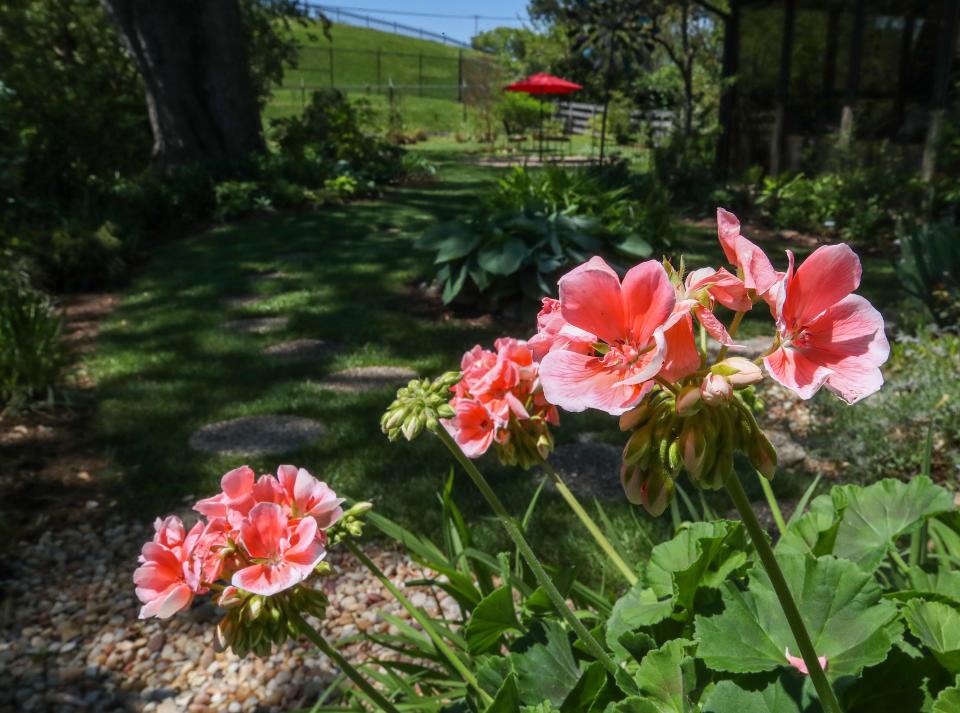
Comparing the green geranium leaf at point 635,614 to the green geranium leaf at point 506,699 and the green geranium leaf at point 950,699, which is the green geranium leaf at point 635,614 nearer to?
the green geranium leaf at point 506,699

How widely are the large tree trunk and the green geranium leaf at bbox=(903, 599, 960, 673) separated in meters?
11.4

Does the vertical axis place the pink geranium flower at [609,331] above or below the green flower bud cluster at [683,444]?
above

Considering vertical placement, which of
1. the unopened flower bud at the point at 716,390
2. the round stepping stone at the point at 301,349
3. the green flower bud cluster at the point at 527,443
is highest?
the unopened flower bud at the point at 716,390

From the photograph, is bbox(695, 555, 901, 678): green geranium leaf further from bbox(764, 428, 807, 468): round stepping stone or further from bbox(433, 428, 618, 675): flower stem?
bbox(764, 428, 807, 468): round stepping stone

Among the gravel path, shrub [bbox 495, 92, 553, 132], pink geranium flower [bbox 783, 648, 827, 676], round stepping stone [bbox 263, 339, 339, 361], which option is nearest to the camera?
pink geranium flower [bbox 783, 648, 827, 676]

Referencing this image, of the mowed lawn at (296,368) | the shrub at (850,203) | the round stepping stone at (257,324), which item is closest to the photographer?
the mowed lawn at (296,368)

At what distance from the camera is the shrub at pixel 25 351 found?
3956 mm

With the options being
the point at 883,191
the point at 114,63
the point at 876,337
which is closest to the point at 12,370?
the point at 876,337

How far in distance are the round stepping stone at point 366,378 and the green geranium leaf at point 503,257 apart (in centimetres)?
110

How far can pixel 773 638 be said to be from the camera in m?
0.90

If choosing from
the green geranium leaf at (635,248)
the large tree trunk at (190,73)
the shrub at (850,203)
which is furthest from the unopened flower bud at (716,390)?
the large tree trunk at (190,73)

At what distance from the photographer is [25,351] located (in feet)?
13.2

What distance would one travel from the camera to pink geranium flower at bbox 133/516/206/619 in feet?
3.24

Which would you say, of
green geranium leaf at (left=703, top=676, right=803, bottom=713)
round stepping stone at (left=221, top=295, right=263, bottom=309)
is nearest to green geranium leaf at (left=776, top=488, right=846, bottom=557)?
green geranium leaf at (left=703, top=676, right=803, bottom=713)
